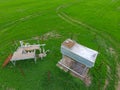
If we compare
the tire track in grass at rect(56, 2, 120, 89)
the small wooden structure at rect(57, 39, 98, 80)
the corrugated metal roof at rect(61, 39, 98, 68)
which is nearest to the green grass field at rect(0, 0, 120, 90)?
the tire track in grass at rect(56, 2, 120, 89)

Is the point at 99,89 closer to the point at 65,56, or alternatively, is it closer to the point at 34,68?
the point at 65,56

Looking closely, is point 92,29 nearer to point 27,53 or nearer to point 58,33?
point 58,33

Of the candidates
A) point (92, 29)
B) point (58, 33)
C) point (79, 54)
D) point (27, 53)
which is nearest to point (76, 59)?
point (79, 54)

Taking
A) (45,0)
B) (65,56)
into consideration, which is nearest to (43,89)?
(65,56)

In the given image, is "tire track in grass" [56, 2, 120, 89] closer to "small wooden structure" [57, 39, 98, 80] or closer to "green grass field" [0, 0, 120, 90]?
"green grass field" [0, 0, 120, 90]

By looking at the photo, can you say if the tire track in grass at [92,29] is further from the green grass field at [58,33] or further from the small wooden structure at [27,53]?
the small wooden structure at [27,53]

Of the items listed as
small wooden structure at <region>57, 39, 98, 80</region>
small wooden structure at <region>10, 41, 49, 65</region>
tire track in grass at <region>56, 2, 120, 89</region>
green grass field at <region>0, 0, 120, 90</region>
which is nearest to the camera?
small wooden structure at <region>57, 39, 98, 80</region>
